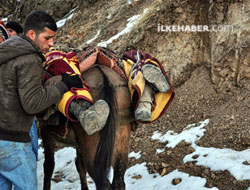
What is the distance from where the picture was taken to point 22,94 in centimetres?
170

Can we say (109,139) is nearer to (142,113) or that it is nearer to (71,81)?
(142,113)

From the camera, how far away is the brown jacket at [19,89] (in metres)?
1.72

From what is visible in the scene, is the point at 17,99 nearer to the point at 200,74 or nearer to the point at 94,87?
the point at 94,87

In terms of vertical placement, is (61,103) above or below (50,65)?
below

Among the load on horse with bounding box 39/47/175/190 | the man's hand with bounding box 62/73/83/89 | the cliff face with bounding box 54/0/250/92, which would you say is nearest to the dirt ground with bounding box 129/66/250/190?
the cliff face with bounding box 54/0/250/92

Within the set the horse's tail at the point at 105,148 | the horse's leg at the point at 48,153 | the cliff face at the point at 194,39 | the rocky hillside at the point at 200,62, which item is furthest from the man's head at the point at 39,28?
the cliff face at the point at 194,39

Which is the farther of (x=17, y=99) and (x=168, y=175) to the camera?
(x=168, y=175)

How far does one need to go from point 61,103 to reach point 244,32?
445cm

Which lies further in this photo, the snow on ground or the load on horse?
the snow on ground

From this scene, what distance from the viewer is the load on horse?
198 cm

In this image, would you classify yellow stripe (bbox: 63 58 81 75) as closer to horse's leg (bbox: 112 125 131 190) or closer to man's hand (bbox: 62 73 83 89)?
man's hand (bbox: 62 73 83 89)

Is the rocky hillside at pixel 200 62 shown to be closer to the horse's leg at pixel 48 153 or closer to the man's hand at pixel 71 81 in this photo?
the horse's leg at pixel 48 153

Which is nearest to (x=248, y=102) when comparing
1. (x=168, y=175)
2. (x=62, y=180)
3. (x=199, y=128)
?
(x=199, y=128)

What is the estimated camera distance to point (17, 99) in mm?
1776
